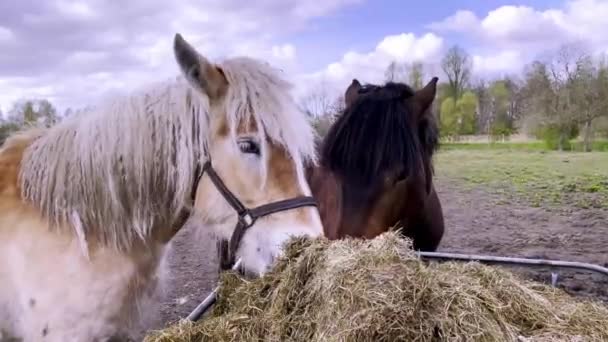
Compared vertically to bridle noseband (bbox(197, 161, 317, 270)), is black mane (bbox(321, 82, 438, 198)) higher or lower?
higher

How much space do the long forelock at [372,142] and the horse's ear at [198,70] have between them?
1.01m

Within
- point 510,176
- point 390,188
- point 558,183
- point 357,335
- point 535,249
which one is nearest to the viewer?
point 357,335

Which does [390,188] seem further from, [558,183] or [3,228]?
[558,183]

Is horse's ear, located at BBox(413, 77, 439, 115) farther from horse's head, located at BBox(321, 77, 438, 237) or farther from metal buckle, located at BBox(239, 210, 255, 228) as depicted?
metal buckle, located at BBox(239, 210, 255, 228)

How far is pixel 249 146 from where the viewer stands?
68.3 inches

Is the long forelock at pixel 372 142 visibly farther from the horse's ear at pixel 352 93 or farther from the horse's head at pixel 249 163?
the horse's head at pixel 249 163

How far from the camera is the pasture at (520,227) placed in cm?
460

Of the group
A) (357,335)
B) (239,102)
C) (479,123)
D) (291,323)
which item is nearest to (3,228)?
(239,102)

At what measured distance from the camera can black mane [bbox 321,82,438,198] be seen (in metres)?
2.58

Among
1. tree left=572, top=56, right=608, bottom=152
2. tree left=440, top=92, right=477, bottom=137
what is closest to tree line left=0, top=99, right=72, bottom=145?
tree left=440, top=92, right=477, bottom=137

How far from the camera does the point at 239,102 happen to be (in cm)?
176

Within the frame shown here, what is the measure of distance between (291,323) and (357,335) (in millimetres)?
250

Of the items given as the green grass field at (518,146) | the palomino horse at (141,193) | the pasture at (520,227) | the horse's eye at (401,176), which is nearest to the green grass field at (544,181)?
the pasture at (520,227)

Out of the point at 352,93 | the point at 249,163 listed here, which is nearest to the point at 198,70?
the point at 249,163
